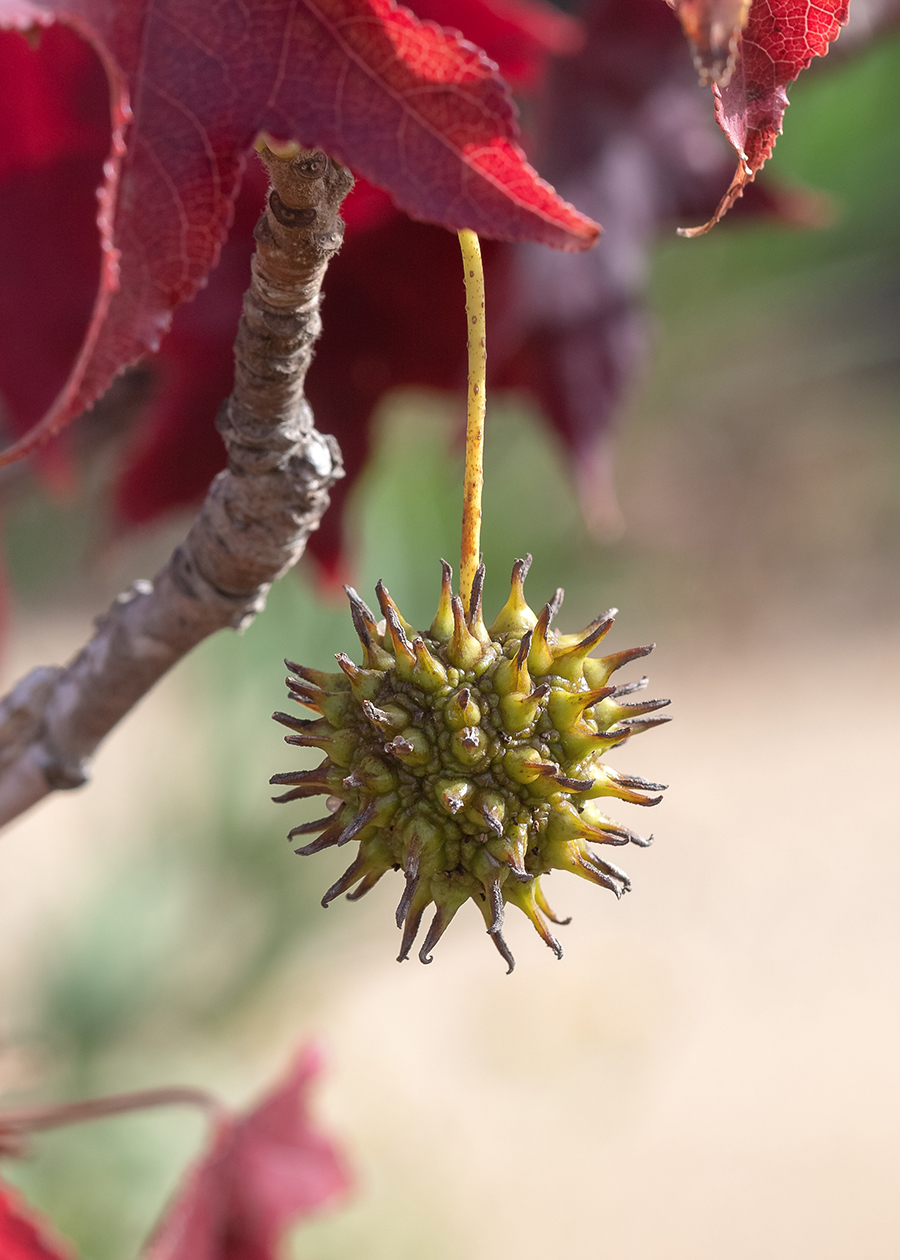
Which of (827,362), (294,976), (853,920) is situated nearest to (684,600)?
(827,362)

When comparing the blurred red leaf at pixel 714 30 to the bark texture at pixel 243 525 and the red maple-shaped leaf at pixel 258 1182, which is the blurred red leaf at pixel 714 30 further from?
the red maple-shaped leaf at pixel 258 1182

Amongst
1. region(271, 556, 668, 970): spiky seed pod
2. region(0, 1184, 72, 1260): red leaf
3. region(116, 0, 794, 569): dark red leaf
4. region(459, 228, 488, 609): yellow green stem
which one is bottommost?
region(0, 1184, 72, 1260): red leaf

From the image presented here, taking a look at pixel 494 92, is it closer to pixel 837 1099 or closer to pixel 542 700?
pixel 542 700

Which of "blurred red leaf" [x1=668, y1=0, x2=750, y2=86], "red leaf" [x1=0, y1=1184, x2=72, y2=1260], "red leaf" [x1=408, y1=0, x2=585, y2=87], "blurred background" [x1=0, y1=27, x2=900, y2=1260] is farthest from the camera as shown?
"blurred background" [x1=0, y1=27, x2=900, y2=1260]

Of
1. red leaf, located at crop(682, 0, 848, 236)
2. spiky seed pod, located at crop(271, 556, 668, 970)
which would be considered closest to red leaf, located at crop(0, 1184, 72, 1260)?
spiky seed pod, located at crop(271, 556, 668, 970)

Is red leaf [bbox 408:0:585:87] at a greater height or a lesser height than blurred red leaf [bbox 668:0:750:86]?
greater

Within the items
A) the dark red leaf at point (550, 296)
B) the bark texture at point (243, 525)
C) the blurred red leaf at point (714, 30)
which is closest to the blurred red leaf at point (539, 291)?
the dark red leaf at point (550, 296)

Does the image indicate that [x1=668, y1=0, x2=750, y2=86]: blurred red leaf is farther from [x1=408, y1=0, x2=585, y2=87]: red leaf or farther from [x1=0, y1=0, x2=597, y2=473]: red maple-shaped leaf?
[x1=408, y1=0, x2=585, y2=87]: red leaf

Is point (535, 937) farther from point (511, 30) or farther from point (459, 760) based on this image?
point (459, 760)
